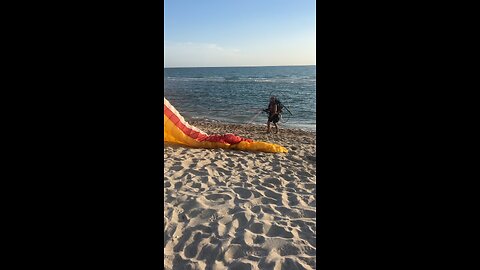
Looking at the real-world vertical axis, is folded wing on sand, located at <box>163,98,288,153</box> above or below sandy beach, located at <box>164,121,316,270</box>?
above

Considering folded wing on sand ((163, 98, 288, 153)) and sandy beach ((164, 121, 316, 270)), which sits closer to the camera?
sandy beach ((164, 121, 316, 270))

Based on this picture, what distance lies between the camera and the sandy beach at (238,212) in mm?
2764

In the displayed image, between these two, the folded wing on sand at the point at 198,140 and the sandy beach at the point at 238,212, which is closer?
the sandy beach at the point at 238,212

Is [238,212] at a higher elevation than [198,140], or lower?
lower

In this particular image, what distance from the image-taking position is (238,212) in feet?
12.1

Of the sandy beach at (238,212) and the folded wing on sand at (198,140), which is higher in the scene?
the folded wing on sand at (198,140)

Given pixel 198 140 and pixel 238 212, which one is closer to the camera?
pixel 238 212

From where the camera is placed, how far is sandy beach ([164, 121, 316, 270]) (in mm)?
2764
